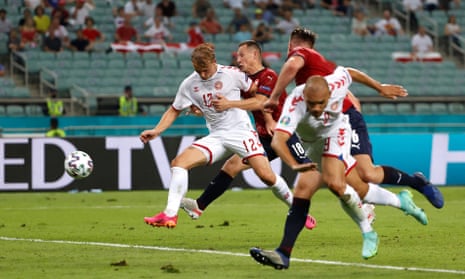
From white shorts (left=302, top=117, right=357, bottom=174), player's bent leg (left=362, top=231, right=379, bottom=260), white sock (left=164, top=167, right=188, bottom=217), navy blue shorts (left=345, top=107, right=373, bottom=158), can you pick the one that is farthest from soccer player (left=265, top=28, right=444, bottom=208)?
white sock (left=164, top=167, right=188, bottom=217)

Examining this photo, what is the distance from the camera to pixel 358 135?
11586 millimetres

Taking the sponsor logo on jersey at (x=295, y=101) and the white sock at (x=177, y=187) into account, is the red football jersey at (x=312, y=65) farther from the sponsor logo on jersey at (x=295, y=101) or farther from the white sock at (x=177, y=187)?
the white sock at (x=177, y=187)

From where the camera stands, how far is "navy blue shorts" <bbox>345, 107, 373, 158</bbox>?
11.5 metres

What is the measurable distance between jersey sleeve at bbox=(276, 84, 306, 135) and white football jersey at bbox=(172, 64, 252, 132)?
263 centimetres

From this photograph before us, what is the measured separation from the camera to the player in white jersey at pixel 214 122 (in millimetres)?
11758

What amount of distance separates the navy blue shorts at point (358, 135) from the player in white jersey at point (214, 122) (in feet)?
3.57

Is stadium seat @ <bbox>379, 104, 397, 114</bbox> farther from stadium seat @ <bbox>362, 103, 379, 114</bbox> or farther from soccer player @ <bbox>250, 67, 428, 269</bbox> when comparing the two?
soccer player @ <bbox>250, 67, 428, 269</bbox>

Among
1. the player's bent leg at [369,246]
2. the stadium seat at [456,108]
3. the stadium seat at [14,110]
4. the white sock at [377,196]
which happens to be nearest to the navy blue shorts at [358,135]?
the white sock at [377,196]

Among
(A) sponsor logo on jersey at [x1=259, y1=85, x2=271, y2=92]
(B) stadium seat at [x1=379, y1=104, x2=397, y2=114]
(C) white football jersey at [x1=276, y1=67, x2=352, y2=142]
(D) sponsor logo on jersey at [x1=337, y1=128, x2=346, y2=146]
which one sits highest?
(C) white football jersey at [x1=276, y1=67, x2=352, y2=142]

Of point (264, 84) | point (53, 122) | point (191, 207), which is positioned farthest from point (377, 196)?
point (53, 122)

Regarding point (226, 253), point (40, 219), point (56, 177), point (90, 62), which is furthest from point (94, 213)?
point (90, 62)

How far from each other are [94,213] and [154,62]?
36.7ft

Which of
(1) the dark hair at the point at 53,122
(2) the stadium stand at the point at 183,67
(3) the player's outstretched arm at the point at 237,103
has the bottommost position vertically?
(1) the dark hair at the point at 53,122

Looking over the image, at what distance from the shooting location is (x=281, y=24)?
29.5 m
